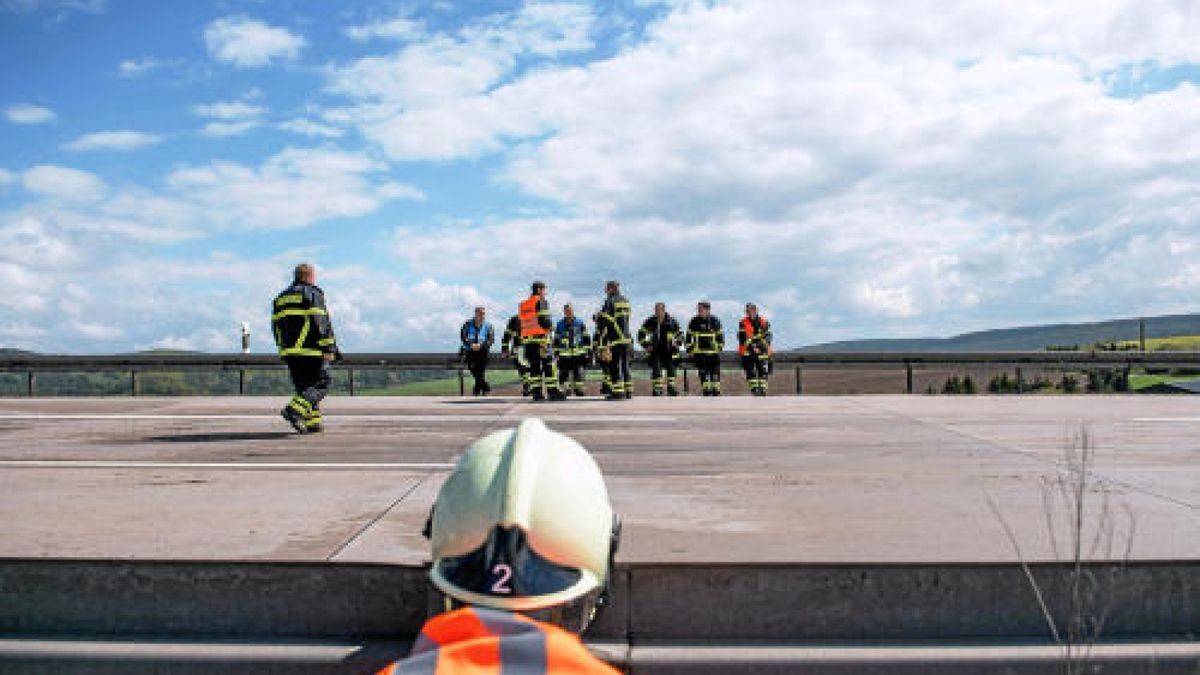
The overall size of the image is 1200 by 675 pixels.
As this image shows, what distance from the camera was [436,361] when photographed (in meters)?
22.2

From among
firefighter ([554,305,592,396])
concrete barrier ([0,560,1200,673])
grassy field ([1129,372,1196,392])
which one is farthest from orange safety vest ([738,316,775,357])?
concrete barrier ([0,560,1200,673])

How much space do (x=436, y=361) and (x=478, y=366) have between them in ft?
7.16

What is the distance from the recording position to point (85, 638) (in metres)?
3.93

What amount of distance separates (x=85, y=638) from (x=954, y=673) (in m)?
3.51

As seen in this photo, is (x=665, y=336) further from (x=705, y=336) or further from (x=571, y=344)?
(x=571, y=344)

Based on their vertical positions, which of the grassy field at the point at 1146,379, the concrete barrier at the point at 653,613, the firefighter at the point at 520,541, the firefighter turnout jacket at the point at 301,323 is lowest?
the concrete barrier at the point at 653,613

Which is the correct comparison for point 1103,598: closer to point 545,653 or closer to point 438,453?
point 545,653

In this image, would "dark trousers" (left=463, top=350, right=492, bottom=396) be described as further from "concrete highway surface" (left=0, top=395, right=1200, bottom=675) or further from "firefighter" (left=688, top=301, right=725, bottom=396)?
"concrete highway surface" (left=0, top=395, right=1200, bottom=675)

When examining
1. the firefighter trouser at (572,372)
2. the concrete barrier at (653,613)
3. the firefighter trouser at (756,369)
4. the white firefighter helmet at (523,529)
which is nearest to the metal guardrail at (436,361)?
the firefighter trouser at (756,369)

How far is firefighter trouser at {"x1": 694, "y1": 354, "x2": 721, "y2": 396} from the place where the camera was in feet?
65.8

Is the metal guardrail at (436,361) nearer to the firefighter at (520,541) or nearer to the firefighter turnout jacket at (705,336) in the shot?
the firefighter turnout jacket at (705,336)

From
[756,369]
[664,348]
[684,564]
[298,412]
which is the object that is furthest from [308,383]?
[756,369]

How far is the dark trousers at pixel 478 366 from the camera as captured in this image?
2031 centimetres

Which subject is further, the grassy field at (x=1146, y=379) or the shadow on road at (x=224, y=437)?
the grassy field at (x=1146, y=379)
